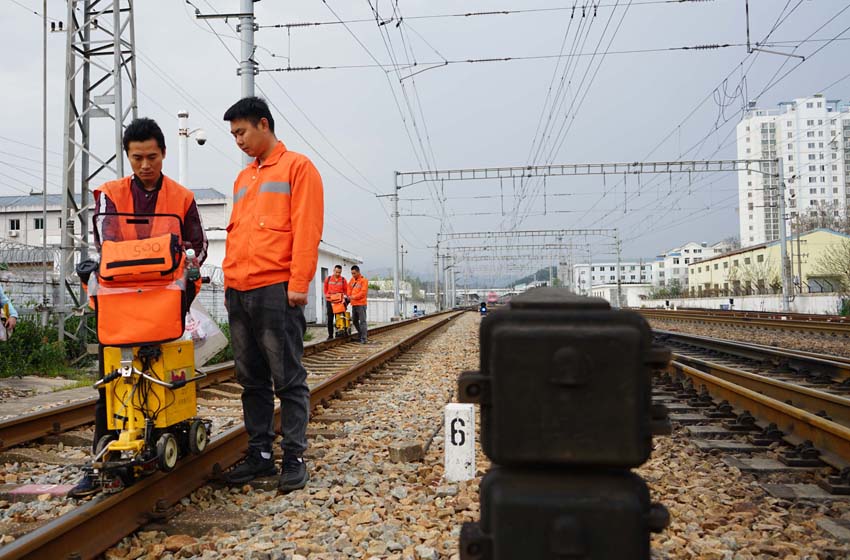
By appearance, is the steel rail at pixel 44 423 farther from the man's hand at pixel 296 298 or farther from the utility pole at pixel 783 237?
the utility pole at pixel 783 237

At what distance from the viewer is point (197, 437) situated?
3539mm

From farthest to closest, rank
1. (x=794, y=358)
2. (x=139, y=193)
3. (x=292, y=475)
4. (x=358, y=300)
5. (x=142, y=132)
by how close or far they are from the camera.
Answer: (x=358, y=300) → (x=794, y=358) → (x=292, y=475) → (x=139, y=193) → (x=142, y=132)

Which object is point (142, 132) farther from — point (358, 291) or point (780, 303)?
point (780, 303)

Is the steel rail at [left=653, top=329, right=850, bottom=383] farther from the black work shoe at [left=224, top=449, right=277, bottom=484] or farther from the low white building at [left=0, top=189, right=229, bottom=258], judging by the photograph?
the low white building at [left=0, top=189, right=229, bottom=258]

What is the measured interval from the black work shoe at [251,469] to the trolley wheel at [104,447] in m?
0.68

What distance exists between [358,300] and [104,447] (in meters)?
12.4

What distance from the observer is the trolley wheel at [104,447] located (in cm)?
301

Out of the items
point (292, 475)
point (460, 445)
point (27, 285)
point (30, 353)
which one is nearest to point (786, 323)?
point (460, 445)

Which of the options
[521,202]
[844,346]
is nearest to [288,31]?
[844,346]

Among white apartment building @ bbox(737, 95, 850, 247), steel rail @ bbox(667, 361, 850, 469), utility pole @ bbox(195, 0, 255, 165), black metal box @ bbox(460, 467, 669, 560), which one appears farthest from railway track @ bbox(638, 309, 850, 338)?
white apartment building @ bbox(737, 95, 850, 247)

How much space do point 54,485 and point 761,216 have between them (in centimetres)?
12156

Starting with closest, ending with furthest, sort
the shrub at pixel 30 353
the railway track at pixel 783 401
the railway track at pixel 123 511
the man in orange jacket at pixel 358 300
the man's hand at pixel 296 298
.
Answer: the railway track at pixel 123 511, the man's hand at pixel 296 298, the railway track at pixel 783 401, the shrub at pixel 30 353, the man in orange jacket at pixel 358 300

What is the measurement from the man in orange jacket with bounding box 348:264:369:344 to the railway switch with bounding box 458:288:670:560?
13.9 metres

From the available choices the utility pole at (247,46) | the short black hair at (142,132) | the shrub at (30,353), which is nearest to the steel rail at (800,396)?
the short black hair at (142,132)
